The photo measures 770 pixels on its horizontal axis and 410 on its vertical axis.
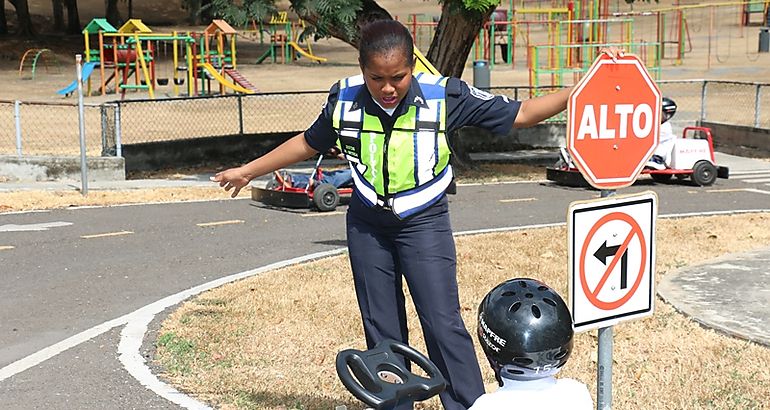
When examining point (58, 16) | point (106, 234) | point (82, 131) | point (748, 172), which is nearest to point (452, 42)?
point (748, 172)

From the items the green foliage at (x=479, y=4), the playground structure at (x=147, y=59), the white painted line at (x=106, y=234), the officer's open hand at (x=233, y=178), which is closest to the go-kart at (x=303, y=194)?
the white painted line at (x=106, y=234)

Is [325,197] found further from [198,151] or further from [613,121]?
[613,121]

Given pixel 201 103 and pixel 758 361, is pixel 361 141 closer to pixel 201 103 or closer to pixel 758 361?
pixel 758 361

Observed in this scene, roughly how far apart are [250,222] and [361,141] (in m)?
8.06

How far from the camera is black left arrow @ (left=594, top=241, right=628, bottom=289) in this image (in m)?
4.20

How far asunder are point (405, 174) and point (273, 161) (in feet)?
2.62

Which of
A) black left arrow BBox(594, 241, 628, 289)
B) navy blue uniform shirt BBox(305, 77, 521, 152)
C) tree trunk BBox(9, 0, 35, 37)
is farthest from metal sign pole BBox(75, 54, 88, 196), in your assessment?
tree trunk BBox(9, 0, 35, 37)

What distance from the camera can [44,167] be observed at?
644 inches

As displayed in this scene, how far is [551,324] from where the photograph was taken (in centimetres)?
333

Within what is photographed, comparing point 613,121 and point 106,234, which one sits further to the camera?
point 106,234

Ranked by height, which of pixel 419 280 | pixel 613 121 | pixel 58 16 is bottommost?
pixel 419 280

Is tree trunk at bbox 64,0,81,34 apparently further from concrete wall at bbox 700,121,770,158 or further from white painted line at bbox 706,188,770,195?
white painted line at bbox 706,188,770,195

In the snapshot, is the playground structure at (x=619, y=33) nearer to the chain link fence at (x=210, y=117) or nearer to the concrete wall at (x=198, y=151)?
the chain link fence at (x=210, y=117)

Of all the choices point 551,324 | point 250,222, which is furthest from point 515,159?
point 551,324
